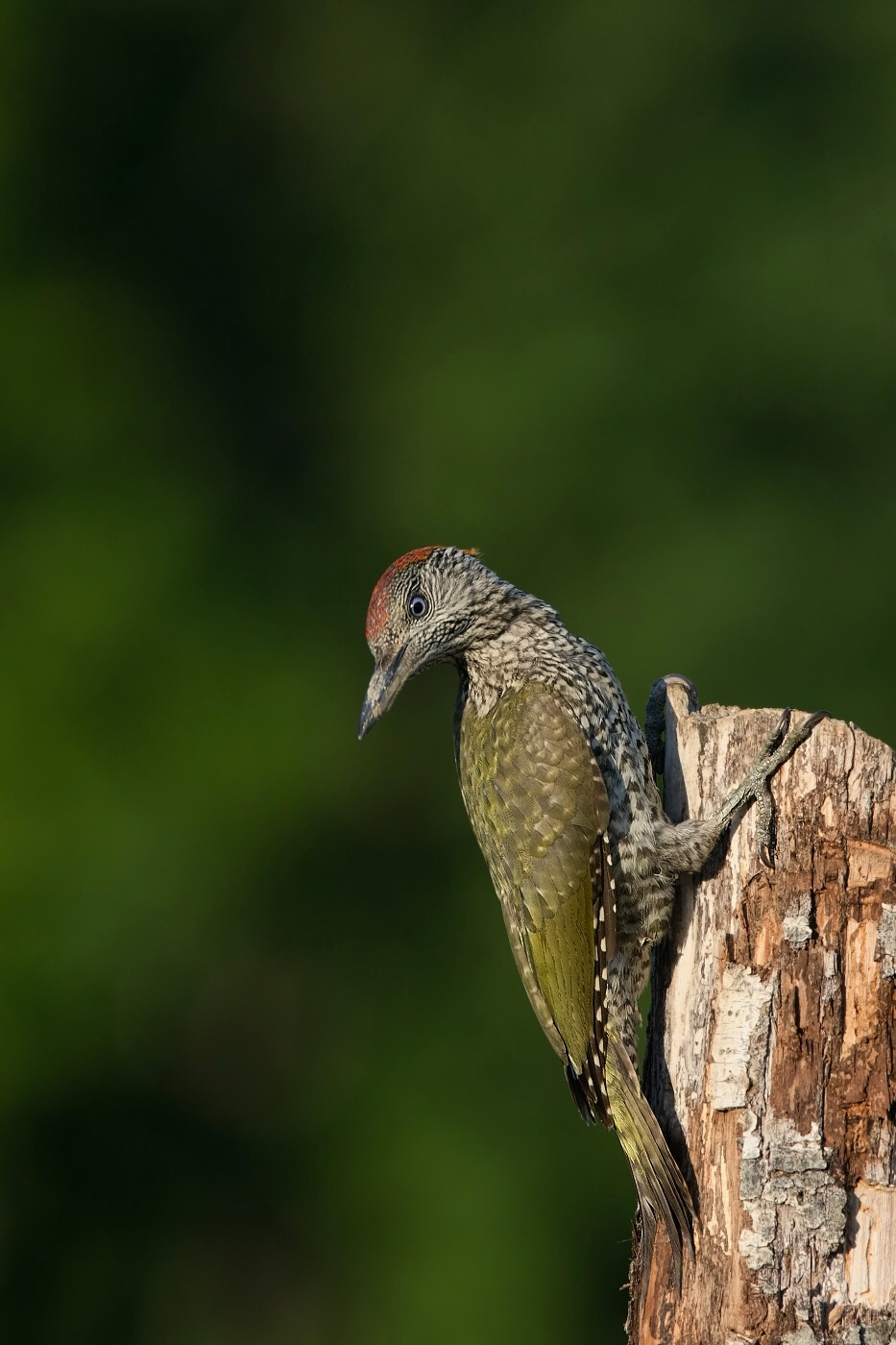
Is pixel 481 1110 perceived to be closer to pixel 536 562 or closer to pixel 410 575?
pixel 536 562

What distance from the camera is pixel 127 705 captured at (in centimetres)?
834

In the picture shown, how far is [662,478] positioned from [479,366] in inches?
54.0

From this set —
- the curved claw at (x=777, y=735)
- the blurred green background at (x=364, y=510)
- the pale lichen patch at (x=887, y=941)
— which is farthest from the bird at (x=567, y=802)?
the blurred green background at (x=364, y=510)

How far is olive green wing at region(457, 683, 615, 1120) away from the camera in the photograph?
146 inches

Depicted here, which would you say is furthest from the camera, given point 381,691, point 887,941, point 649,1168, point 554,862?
point 381,691

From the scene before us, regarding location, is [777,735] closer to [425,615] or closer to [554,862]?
[554,862]

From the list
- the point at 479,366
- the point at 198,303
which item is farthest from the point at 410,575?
the point at 198,303

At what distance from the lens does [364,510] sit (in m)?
9.84

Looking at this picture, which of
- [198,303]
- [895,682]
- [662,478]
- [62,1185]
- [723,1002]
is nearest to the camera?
[723,1002]

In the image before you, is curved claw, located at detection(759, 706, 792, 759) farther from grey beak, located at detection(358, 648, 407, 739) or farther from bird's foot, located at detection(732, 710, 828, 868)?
grey beak, located at detection(358, 648, 407, 739)

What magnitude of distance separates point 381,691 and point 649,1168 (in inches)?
56.9

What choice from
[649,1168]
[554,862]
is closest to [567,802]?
[554,862]

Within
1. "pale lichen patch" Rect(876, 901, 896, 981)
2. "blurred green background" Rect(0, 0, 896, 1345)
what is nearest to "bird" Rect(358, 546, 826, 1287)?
"pale lichen patch" Rect(876, 901, 896, 981)

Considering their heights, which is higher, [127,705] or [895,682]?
[895,682]
